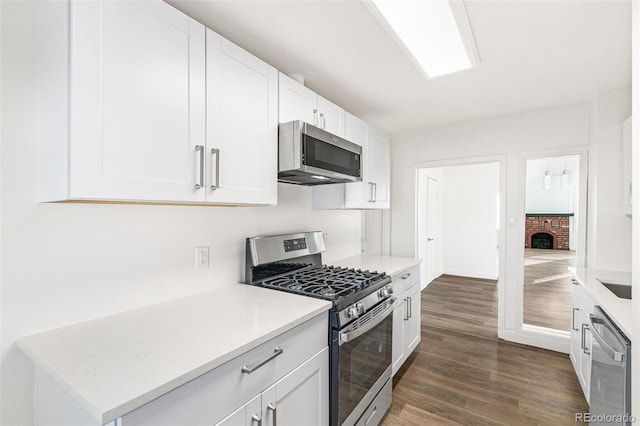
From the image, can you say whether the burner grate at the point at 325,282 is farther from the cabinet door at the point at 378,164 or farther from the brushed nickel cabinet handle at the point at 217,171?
the cabinet door at the point at 378,164

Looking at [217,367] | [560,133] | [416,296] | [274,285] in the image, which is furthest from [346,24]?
[560,133]

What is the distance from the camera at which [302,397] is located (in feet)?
4.50

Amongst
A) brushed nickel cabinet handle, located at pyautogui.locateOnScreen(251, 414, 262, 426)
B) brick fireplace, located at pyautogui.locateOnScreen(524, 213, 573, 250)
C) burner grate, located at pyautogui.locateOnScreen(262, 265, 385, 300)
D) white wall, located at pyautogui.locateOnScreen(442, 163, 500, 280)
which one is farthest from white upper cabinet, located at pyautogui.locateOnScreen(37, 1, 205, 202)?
white wall, located at pyautogui.locateOnScreen(442, 163, 500, 280)

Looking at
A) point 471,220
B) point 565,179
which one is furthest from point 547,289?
point 471,220

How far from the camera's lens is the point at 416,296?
9.37ft

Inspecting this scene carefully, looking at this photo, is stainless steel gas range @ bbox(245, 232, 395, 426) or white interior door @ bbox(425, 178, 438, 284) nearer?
stainless steel gas range @ bbox(245, 232, 395, 426)

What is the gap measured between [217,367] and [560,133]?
11.7 ft

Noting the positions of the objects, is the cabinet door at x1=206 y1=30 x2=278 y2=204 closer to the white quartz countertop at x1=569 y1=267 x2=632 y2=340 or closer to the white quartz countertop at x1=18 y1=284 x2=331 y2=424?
the white quartz countertop at x1=18 y1=284 x2=331 y2=424

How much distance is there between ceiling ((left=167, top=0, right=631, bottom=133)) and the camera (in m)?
1.53

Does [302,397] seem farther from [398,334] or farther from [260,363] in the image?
[398,334]

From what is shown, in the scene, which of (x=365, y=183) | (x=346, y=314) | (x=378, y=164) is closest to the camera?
(x=346, y=314)

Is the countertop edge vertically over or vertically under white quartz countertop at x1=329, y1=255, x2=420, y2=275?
under

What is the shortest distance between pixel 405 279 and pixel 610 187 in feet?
6.16

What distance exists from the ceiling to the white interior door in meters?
2.38
